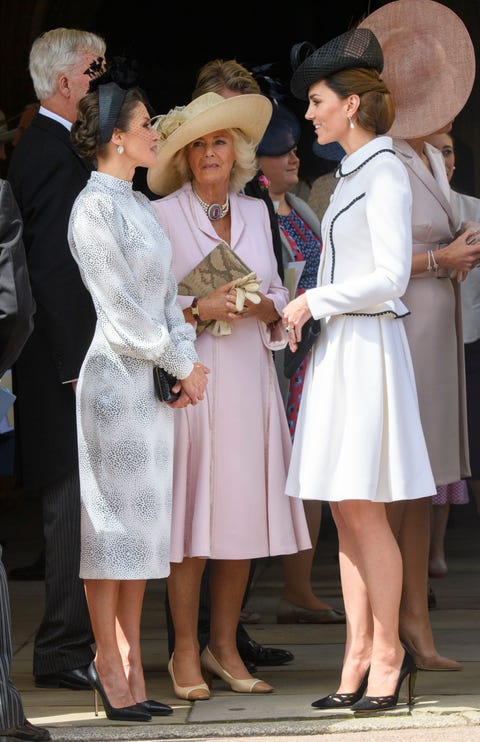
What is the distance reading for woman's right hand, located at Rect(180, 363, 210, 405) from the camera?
448cm

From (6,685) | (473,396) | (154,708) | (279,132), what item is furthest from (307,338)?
(473,396)

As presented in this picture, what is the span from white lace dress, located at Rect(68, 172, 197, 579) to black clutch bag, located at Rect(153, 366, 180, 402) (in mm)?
21

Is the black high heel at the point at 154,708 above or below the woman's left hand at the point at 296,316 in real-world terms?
below

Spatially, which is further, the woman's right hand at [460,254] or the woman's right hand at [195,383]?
the woman's right hand at [460,254]

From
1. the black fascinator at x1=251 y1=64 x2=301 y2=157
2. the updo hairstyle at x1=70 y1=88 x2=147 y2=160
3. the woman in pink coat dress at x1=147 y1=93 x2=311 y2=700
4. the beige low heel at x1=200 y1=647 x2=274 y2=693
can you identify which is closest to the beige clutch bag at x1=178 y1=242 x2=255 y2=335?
the woman in pink coat dress at x1=147 y1=93 x2=311 y2=700

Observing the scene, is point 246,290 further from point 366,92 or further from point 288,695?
point 288,695

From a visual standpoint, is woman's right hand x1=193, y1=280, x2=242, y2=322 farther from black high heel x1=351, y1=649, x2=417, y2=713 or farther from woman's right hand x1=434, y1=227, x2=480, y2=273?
black high heel x1=351, y1=649, x2=417, y2=713

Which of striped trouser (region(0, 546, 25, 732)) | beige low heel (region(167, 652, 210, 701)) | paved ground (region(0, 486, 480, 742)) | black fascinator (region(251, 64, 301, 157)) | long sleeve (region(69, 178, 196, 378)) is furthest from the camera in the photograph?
black fascinator (region(251, 64, 301, 157))

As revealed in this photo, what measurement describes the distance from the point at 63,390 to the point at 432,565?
266 cm

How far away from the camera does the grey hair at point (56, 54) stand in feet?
16.9

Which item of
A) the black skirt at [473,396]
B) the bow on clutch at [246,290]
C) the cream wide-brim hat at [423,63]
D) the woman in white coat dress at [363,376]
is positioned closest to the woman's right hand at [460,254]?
the cream wide-brim hat at [423,63]

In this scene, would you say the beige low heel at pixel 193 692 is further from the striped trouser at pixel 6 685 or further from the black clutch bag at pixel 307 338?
the black clutch bag at pixel 307 338

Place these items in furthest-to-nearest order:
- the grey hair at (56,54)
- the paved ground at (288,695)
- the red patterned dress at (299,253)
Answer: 1. the red patterned dress at (299,253)
2. the grey hair at (56,54)
3. the paved ground at (288,695)

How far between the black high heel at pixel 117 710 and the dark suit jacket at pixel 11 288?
97 cm
